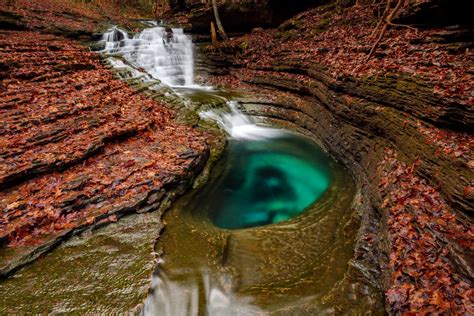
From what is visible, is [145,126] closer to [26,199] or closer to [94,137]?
[94,137]

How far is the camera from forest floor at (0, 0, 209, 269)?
4.98 meters

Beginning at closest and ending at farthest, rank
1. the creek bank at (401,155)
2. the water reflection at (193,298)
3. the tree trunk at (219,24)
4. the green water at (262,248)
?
the creek bank at (401,155) < the water reflection at (193,298) < the green water at (262,248) < the tree trunk at (219,24)

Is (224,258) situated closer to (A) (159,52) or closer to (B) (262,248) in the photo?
(B) (262,248)

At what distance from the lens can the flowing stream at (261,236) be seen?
12.8 ft

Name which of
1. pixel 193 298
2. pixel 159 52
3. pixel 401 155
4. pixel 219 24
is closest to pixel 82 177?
pixel 193 298

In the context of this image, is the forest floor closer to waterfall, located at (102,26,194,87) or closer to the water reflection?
the water reflection

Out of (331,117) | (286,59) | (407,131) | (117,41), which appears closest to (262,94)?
(286,59)

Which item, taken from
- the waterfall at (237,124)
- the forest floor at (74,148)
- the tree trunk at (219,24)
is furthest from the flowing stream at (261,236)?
the tree trunk at (219,24)

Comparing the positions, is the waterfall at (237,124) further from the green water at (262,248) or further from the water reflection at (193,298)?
the water reflection at (193,298)

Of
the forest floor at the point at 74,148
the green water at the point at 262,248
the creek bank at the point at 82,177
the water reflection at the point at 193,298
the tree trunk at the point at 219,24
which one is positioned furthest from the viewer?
the tree trunk at the point at 219,24

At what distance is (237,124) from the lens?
39.6ft

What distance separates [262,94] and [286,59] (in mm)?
2066

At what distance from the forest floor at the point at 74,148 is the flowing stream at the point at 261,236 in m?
1.10

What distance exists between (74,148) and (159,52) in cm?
1353
